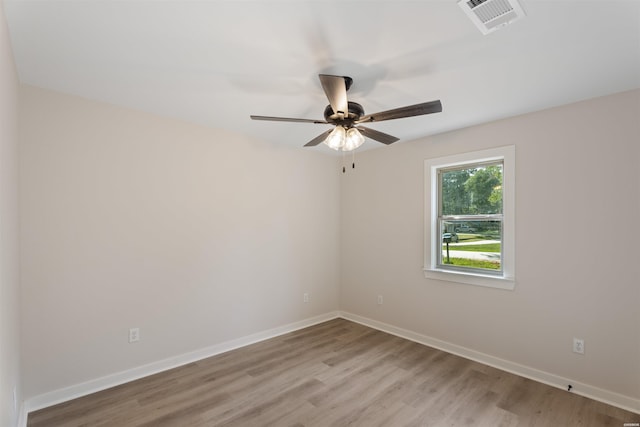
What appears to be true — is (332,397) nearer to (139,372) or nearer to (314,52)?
(139,372)

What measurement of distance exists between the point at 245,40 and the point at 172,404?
2.68 m

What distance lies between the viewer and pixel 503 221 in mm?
3105

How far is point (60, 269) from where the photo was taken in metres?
2.44

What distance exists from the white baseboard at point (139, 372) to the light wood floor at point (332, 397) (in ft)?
0.26

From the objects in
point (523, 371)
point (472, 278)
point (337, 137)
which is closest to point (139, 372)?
point (337, 137)

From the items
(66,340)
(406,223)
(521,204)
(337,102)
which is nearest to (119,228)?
(66,340)

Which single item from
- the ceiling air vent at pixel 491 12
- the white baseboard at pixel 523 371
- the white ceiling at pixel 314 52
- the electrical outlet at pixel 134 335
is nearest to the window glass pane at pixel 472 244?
the white baseboard at pixel 523 371

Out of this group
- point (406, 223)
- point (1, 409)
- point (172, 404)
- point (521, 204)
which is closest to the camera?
point (1, 409)

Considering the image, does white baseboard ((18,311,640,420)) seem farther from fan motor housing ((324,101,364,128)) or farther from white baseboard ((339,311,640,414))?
fan motor housing ((324,101,364,128))

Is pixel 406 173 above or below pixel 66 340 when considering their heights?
above

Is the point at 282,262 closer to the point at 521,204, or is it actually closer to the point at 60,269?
the point at 60,269

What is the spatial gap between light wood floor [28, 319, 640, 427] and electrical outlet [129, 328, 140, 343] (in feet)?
1.18

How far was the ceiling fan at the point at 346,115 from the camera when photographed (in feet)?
6.32

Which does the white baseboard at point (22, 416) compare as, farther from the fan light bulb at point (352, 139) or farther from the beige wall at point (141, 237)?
the fan light bulb at point (352, 139)
